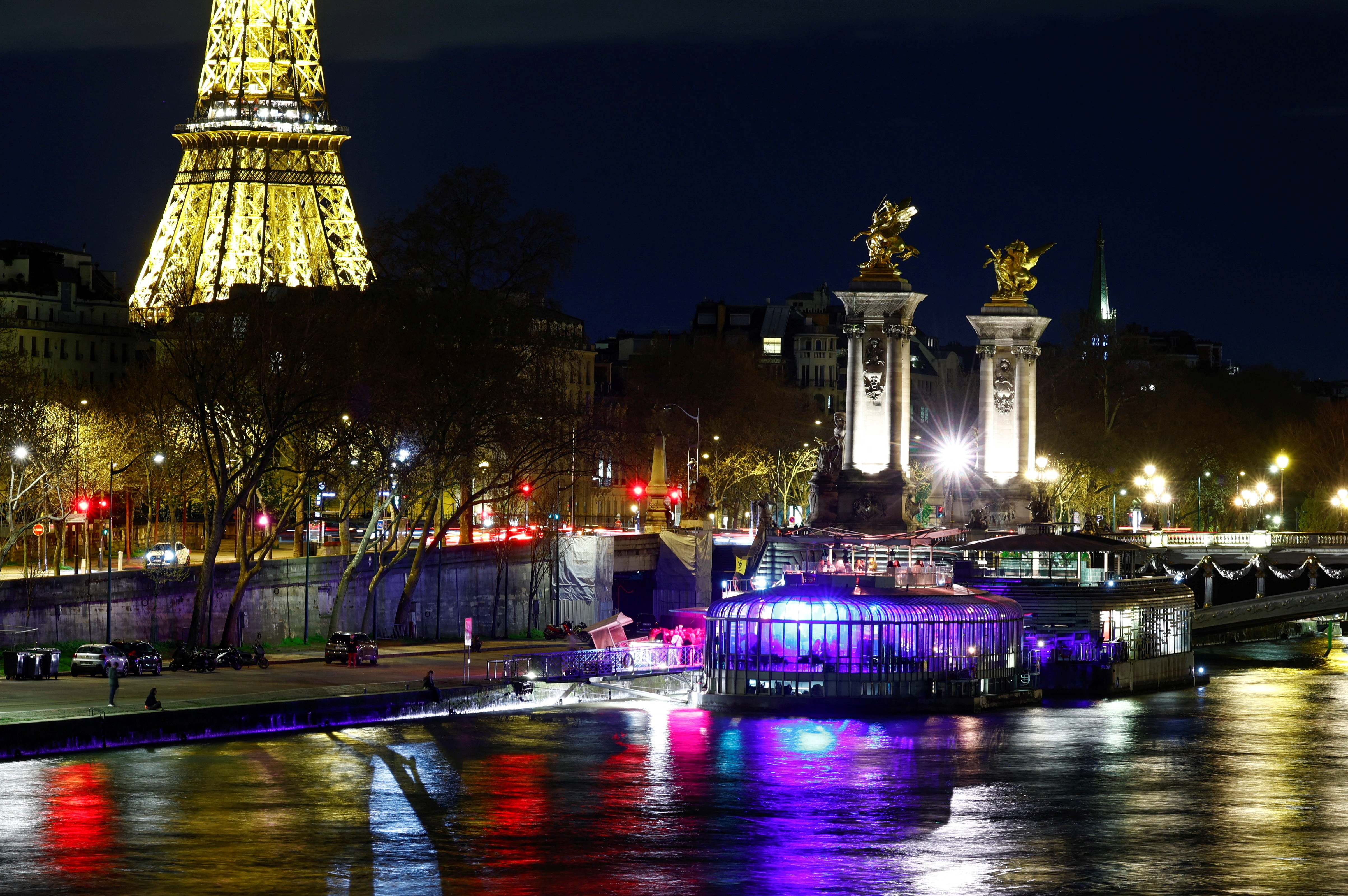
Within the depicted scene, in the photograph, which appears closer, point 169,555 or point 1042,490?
point 169,555

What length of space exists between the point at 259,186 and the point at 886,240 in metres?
56.1

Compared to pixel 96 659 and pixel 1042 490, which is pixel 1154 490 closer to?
pixel 1042 490

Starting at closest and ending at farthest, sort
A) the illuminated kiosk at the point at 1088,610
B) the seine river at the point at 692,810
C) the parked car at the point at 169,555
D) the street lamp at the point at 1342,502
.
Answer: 1. the seine river at the point at 692,810
2. the illuminated kiosk at the point at 1088,610
3. the parked car at the point at 169,555
4. the street lamp at the point at 1342,502

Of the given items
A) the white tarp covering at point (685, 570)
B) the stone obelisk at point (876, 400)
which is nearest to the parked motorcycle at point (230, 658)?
the stone obelisk at point (876, 400)

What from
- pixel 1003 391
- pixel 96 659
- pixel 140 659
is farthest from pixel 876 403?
pixel 96 659

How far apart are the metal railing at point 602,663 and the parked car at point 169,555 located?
12634 mm

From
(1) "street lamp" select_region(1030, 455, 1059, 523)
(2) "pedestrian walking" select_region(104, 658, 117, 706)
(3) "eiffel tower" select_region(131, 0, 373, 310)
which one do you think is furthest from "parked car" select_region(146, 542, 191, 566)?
(3) "eiffel tower" select_region(131, 0, 373, 310)

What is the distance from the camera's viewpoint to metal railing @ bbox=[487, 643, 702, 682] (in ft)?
215

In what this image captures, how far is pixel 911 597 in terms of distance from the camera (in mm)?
64438

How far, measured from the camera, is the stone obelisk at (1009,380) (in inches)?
3716

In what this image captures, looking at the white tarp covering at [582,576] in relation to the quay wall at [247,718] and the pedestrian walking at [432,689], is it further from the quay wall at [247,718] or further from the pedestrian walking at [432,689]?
the pedestrian walking at [432,689]

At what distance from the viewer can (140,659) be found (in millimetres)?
62219

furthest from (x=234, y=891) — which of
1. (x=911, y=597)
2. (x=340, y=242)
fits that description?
(x=340, y=242)

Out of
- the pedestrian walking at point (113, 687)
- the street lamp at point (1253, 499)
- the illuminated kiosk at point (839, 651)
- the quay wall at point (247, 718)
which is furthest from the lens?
the street lamp at point (1253, 499)
